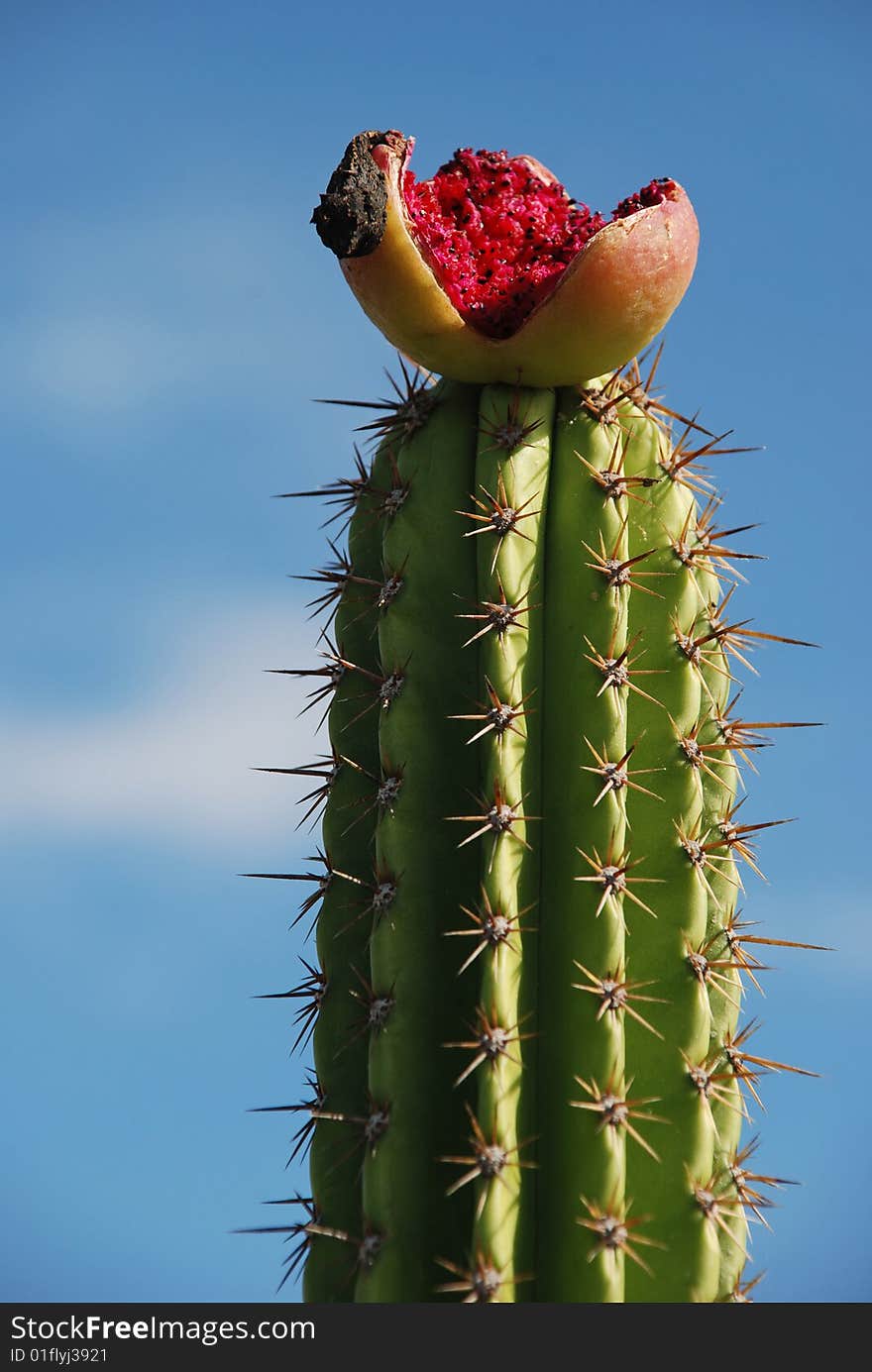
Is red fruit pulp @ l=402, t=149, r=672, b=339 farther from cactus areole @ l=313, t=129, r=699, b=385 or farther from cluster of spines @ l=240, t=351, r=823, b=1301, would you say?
cluster of spines @ l=240, t=351, r=823, b=1301

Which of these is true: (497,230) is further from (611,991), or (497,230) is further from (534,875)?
(611,991)

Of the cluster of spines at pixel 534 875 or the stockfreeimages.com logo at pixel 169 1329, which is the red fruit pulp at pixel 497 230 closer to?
the cluster of spines at pixel 534 875

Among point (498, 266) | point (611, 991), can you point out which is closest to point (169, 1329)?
point (611, 991)

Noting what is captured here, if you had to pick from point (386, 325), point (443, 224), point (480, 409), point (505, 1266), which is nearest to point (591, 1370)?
point (505, 1266)

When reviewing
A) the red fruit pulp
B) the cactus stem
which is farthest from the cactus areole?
the cactus stem

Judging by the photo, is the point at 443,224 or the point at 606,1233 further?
the point at 443,224

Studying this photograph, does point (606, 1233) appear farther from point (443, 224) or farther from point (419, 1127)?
point (443, 224)

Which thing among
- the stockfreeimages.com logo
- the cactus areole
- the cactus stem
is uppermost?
the cactus areole
